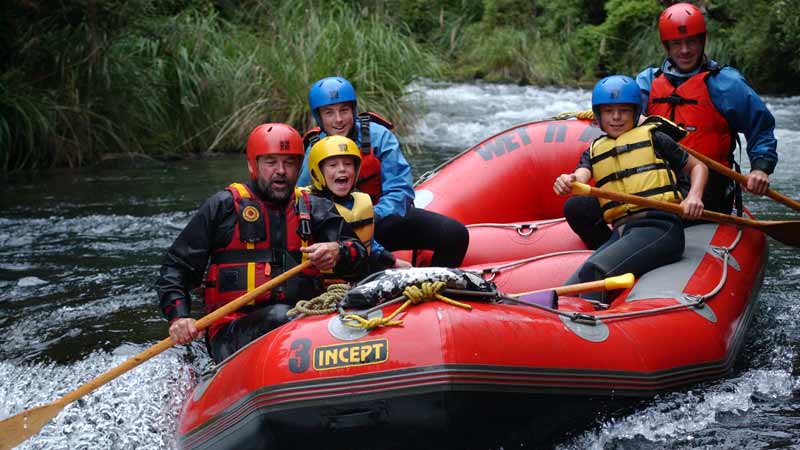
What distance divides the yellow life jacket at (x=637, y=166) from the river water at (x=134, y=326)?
0.81 m

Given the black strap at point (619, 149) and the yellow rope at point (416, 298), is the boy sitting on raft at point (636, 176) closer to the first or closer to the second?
the black strap at point (619, 149)

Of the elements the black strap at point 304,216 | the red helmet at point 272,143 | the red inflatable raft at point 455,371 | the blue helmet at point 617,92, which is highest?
the blue helmet at point 617,92

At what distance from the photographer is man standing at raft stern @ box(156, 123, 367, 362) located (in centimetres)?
367

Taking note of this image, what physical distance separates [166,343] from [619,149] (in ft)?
6.94

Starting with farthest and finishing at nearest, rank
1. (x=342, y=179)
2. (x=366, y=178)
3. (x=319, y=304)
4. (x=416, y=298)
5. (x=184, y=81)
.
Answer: (x=184, y=81) → (x=366, y=178) → (x=342, y=179) → (x=319, y=304) → (x=416, y=298)

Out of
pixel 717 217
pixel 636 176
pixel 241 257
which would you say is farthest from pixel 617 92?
pixel 241 257

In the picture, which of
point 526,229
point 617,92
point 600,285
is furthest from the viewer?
point 526,229

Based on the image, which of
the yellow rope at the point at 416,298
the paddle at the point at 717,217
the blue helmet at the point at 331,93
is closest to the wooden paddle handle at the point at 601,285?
the paddle at the point at 717,217

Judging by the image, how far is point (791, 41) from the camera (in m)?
12.9

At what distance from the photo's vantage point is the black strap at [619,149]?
4254mm

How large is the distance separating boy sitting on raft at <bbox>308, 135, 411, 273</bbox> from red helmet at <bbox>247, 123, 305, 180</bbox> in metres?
0.21

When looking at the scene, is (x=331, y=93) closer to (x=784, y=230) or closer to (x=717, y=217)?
(x=717, y=217)

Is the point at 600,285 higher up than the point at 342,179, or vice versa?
the point at 342,179

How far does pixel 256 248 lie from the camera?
3742 millimetres
